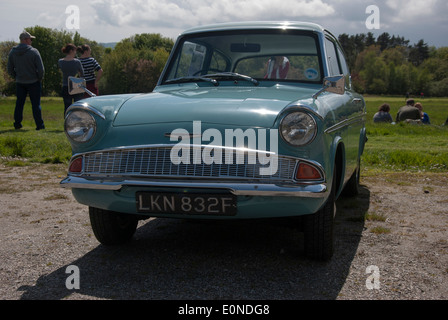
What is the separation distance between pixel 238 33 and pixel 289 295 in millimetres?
2688

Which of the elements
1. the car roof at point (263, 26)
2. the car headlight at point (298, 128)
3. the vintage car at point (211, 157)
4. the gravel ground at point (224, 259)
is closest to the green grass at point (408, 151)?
the gravel ground at point (224, 259)

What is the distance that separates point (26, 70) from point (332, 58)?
25.3ft

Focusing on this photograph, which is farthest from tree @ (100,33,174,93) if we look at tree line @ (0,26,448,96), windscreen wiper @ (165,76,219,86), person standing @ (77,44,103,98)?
windscreen wiper @ (165,76,219,86)

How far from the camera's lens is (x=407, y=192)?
612 cm

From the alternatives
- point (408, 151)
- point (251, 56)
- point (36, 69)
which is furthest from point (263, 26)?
point (36, 69)

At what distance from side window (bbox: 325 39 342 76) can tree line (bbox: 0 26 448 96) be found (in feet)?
194

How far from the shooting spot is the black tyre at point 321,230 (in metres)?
3.39

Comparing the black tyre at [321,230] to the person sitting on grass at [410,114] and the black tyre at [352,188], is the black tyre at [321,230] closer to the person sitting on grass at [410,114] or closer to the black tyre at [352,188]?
the black tyre at [352,188]

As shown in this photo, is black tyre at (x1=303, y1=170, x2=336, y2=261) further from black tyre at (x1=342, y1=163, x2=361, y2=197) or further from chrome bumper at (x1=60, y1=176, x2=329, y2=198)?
black tyre at (x1=342, y1=163, x2=361, y2=197)

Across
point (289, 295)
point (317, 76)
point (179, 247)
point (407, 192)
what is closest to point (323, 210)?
point (289, 295)

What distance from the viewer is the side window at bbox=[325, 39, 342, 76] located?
4659 mm
